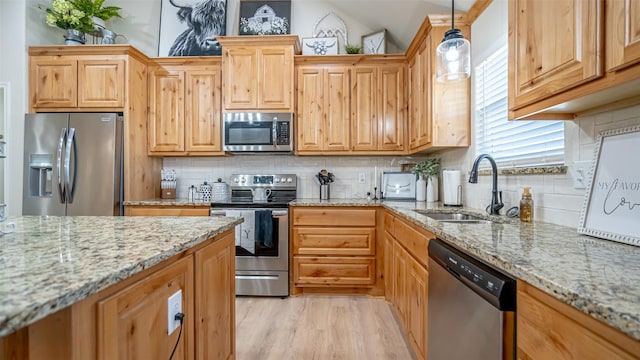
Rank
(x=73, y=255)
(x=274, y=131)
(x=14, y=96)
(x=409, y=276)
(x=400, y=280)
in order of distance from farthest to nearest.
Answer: (x=274, y=131), (x=14, y=96), (x=400, y=280), (x=409, y=276), (x=73, y=255)

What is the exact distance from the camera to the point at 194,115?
3410mm

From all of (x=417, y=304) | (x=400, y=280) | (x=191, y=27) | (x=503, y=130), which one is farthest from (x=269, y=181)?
(x=503, y=130)

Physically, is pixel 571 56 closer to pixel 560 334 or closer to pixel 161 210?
pixel 560 334

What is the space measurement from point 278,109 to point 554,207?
2.47m

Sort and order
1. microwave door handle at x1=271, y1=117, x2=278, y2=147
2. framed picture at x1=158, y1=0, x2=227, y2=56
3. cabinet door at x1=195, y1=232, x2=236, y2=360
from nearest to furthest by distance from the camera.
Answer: cabinet door at x1=195, y1=232, x2=236, y2=360, microwave door handle at x1=271, y1=117, x2=278, y2=147, framed picture at x1=158, y1=0, x2=227, y2=56

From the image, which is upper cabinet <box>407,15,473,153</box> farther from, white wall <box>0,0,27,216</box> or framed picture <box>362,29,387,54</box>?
white wall <box>0,0,27,216</box>

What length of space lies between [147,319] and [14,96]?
3526mm

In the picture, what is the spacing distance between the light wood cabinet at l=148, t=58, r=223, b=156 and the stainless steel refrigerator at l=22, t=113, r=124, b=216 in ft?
1.49

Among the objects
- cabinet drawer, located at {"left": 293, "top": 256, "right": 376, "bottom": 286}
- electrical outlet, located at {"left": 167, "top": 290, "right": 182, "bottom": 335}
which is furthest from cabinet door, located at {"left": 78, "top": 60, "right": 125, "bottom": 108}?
electrical outlet, located at {"left": 167, "top": 290, "right": 182, "bottom": 335}

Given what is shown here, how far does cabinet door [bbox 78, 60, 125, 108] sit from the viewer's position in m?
3.11

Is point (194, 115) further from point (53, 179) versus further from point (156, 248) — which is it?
point (156, 248)

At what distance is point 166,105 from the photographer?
3416 mm

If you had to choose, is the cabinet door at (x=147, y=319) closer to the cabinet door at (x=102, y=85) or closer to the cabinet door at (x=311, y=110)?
the cabinet door at (x=311, y=110)

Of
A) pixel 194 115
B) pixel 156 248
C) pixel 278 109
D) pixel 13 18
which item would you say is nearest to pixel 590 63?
pixel 156 248
